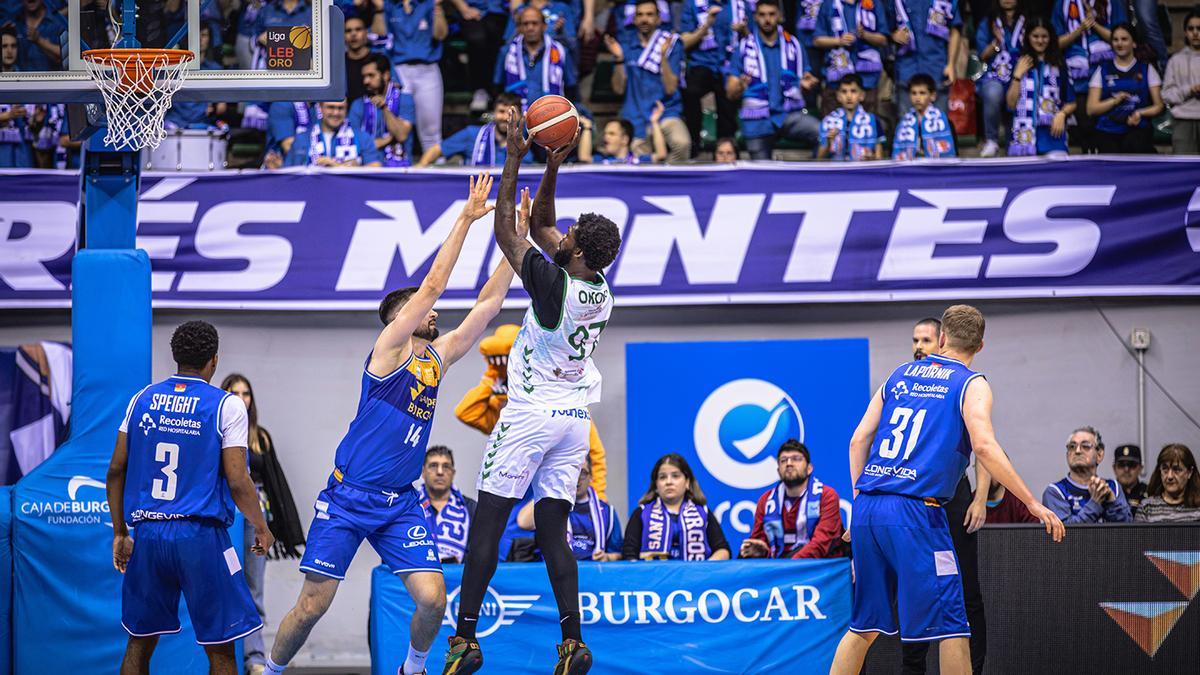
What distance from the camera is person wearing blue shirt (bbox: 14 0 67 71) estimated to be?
11742 millimetres

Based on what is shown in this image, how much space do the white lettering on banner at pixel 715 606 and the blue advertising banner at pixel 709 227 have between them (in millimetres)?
3504

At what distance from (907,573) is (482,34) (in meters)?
7.93

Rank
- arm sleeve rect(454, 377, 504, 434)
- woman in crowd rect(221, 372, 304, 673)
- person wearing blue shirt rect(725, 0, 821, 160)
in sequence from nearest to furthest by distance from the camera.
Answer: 1. woman in crowd rect(221, 372, 304, 673)
2. arm sleeve rect(454, 377, 504, 434)
3. person wearing blue shirt rect(725, 0, 821, 160)

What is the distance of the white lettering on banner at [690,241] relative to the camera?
38.8 feet

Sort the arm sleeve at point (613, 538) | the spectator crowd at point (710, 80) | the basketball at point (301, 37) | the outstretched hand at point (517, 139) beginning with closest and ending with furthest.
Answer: the outstretched hand at point (517, 139) < the basketball at point (301, 37) < the arm sleeve at point (613, 538) < the spectator crowd at point (710, 80)

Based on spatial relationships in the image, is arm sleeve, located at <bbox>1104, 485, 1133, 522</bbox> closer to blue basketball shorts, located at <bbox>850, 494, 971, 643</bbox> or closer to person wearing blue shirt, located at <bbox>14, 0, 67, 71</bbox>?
blue basketball shorts, located at <bbox>850, 494, 971, 643</bbox>

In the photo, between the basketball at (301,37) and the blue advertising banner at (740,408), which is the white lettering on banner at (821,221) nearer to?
the blue advertising banner at (740,408)

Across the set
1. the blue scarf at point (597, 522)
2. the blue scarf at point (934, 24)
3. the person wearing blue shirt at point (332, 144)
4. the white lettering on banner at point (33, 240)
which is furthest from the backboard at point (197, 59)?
the blue scarf at point (934, 24)

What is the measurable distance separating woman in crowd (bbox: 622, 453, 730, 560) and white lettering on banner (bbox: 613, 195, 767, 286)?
2.40 m

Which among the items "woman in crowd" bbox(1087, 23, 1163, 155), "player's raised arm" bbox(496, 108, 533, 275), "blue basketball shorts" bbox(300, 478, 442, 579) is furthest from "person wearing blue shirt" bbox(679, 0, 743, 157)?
"blue basketball shorts" bbox(300, 478, 442, 579)

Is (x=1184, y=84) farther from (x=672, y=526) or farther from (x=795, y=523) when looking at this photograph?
(x=672, y=526)

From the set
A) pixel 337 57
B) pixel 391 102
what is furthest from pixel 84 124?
pixel 391 102

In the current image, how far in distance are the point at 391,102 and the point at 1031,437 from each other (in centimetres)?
673

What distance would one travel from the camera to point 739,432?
11.9m
